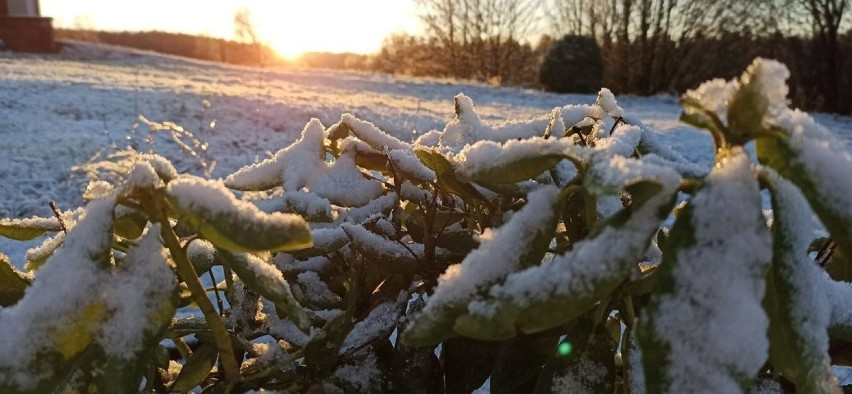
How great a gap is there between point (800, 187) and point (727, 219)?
0.06 meters

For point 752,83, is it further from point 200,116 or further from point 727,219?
point 200,116

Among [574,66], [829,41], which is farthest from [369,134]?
[829,41]

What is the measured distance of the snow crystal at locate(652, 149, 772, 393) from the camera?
1.34ft

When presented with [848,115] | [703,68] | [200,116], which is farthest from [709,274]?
[703,68]

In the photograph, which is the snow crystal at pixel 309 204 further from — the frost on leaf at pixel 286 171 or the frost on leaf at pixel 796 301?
the frost on leaf at pixel 796 301

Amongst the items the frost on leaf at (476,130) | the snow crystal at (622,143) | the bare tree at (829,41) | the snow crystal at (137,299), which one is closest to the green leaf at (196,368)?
the snow crystal at (137,299)

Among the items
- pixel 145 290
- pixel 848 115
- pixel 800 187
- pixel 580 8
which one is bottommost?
pixel 848 115

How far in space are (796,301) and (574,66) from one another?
14.5 meters

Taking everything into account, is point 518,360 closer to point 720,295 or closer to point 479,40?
point 720,295

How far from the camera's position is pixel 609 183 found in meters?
0.44

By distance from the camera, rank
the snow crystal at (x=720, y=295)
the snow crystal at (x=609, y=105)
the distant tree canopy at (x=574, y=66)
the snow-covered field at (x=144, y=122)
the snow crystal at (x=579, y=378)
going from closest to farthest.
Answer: the snow crystal at (x=720, y=295) → the snow crystal at (x=579, y=378) → the snow crystal at (x=609, y=105) → the snow-covered field at (x=144, y=122) → the distant tree canopy at (x=574, y=66)

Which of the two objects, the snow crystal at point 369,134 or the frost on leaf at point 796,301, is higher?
the snow crystal at point 369,134

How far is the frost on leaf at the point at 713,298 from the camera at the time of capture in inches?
16.1

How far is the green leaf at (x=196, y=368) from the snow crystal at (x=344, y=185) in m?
0.22
